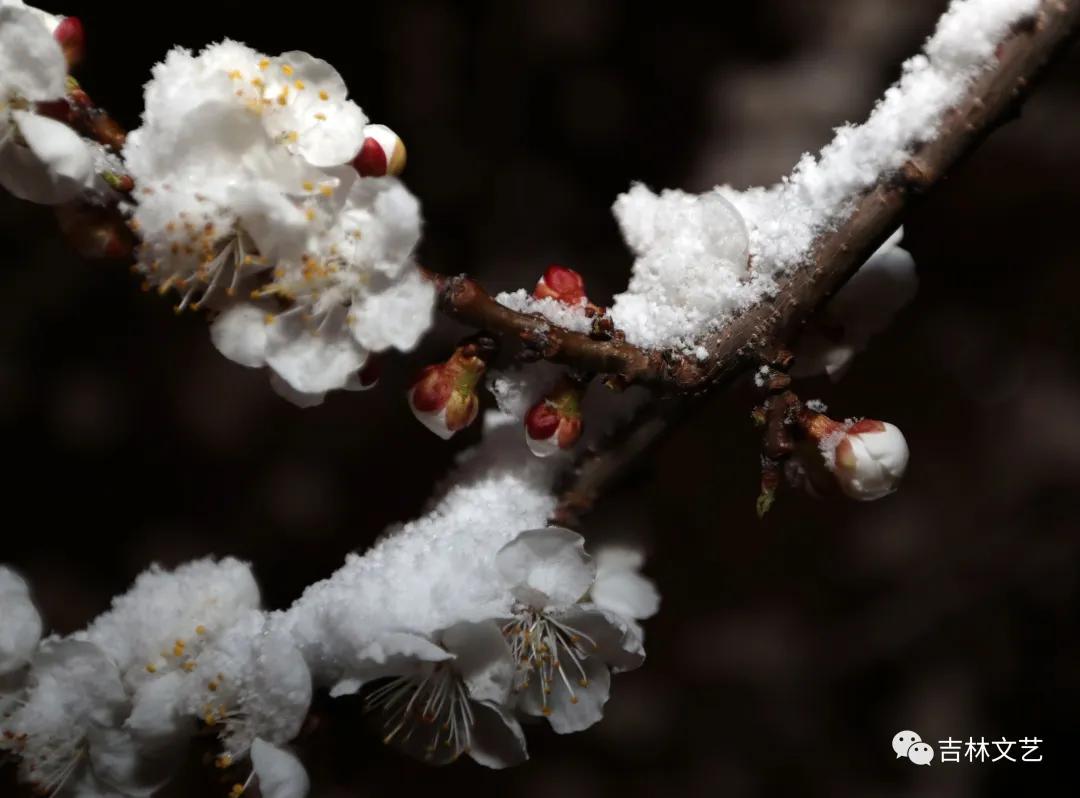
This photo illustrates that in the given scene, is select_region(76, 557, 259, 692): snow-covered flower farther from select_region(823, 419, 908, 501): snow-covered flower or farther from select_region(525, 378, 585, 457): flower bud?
select_region(823, 419, 908, 501): snow-covered flower

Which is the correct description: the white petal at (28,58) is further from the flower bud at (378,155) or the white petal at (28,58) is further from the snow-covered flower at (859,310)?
the snow-covered flower at (859,310)

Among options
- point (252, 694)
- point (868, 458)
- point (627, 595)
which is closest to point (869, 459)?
point (868, 458)

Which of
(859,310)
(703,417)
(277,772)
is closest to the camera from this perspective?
(277,772)

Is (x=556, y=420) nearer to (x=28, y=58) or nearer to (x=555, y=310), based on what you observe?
(x=555, y=310)

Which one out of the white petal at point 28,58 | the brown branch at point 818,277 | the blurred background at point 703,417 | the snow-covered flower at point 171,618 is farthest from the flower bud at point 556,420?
the blurred background at point 703,417

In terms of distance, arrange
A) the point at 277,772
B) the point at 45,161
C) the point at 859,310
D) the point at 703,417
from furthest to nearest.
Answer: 1. the point at 703,417
2. the point at 859,310
3. the point at 277,772
4. the point at 45,161

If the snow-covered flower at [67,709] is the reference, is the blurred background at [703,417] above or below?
above

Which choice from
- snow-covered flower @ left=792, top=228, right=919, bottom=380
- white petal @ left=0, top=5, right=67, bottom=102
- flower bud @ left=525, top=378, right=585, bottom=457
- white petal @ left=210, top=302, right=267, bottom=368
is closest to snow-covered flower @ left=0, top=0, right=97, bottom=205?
white petal @ left=0, top=5, right=67, bottom=102
